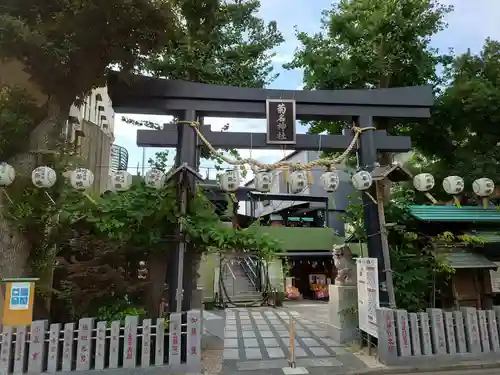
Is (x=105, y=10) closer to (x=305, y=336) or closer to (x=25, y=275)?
(x=25, y=275)

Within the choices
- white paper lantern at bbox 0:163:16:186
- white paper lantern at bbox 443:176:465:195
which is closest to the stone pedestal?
white paper lantern at bbox 443:176:465:195

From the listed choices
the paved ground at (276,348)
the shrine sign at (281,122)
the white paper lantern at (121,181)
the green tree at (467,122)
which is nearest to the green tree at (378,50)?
Answer: the green tree at (467,122)

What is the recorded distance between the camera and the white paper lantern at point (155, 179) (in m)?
8.25

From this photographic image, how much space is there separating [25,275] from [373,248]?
829 centimetres

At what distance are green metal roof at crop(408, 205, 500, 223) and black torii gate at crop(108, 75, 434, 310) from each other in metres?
1.91

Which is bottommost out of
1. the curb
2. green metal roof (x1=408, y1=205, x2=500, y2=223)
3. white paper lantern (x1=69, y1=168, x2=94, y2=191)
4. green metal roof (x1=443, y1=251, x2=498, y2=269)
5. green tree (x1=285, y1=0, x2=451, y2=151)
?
the curb

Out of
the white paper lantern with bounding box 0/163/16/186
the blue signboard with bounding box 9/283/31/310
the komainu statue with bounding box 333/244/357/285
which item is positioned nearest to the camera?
the blue signboard with bounding box 9/283/31/310

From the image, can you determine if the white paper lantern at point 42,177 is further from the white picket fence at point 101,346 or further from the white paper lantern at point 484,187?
the white paper lantern at point 484,187

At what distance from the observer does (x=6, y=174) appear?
7824 mm

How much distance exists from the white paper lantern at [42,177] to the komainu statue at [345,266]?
7917 mm

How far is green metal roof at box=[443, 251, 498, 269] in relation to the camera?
9555mm

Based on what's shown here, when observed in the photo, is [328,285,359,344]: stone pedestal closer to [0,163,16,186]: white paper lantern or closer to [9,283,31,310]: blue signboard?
[9,283,31,310]: blue signboard

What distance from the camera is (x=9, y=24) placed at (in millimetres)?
7648

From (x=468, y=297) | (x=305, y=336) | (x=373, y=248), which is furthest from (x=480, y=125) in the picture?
(x=305, y=336)
